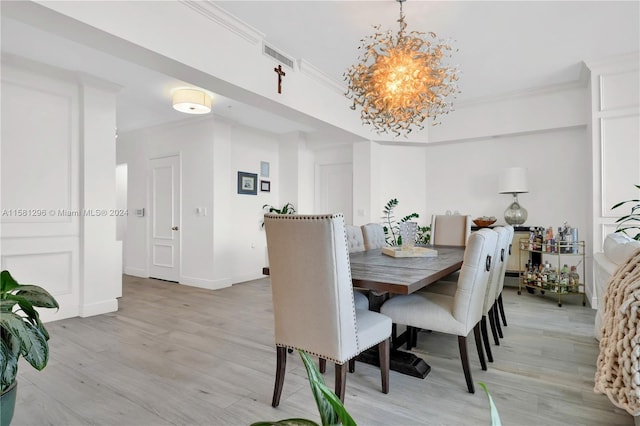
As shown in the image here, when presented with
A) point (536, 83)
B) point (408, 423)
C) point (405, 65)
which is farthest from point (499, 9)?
point (408, 423)

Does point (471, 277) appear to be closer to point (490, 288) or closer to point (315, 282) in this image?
point (490, 288)

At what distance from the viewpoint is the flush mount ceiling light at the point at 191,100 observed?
3.77m

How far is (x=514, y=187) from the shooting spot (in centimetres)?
442

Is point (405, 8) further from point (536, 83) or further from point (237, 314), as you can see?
point (237, 314)

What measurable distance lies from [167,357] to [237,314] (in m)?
1.08

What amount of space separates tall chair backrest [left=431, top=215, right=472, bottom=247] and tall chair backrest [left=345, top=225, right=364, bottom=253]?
1.10 metres

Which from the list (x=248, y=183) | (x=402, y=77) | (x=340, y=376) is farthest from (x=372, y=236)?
(x=248, y=183)

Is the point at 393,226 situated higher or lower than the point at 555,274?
higher

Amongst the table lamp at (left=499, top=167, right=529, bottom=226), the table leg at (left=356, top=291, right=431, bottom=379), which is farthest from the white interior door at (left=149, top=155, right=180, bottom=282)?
the table lamp at (left=499, top=167, right=529, bottom=226)

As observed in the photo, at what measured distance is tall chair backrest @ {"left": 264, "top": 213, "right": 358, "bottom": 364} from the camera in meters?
1.55

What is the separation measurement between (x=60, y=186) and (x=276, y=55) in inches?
98.1

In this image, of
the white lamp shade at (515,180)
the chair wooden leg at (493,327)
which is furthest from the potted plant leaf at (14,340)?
the white lamp shade at (515,180)

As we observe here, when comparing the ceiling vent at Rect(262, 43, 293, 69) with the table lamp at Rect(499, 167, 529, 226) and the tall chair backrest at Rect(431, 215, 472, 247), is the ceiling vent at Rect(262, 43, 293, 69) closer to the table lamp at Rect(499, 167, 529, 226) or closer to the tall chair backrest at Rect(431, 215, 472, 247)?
Result: the tall chair backrest at Rect(431, 215, 472, 247)

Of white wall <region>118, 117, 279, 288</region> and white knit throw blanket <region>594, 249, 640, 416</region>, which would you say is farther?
white wall <region>118, 117, 279, 288</region>
